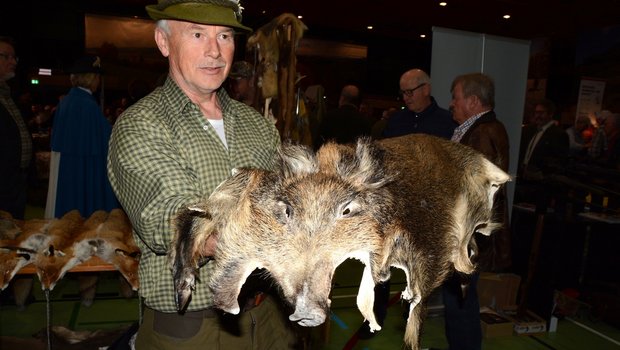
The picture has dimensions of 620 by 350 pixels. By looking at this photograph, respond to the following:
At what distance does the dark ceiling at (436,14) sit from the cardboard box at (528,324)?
4.26 meters

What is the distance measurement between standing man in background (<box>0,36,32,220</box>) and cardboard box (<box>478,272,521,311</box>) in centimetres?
418

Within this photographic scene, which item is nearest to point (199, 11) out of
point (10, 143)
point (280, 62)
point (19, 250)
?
point (280, 62)

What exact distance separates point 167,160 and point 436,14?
23.9 feet

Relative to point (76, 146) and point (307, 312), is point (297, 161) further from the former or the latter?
point (76, 146)

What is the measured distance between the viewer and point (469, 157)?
131 centimetres

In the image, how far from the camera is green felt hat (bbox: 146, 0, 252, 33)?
4.42ft

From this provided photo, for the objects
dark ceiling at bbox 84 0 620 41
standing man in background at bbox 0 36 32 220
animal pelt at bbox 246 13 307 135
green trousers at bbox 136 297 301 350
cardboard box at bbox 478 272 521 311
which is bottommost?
cardboard box at bbox 478 272 521 311

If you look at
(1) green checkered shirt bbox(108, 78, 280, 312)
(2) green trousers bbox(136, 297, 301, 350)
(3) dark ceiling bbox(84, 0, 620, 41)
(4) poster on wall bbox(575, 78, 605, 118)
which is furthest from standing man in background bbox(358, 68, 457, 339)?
(4) poster on wall bbox(575, 78, 605, 118)

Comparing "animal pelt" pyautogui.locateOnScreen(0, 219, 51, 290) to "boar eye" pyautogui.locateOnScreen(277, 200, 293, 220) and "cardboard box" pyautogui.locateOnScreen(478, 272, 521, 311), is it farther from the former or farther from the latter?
"cardboard box" pyautogui.locateOnScreen(478, 272, 521, 311)

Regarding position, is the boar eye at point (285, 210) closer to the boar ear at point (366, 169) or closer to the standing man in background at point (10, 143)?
the boar ear at point (366, 169)

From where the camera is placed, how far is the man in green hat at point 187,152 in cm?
123

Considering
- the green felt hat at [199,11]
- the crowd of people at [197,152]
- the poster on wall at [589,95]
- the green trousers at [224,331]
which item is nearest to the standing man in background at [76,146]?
the crowd of people at [197,152]

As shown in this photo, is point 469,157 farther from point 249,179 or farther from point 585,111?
point 585,111

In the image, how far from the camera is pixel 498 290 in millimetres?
4484
